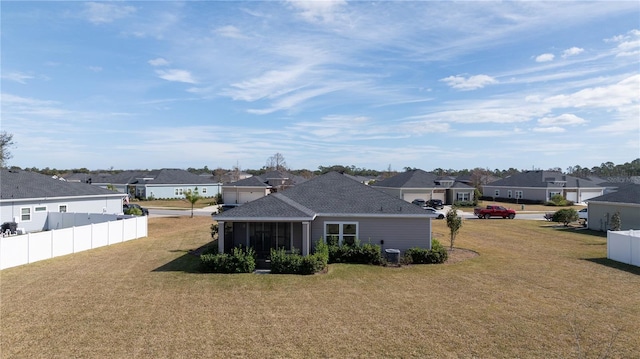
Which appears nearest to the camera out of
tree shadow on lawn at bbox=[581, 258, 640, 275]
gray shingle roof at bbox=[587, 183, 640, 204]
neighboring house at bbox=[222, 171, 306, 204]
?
tree shadow on lawn at bbox=[581, 258, 640, 275]

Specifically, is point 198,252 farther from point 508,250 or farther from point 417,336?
point 508,250

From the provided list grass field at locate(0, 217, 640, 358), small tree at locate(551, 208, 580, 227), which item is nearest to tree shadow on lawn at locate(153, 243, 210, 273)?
grass field at locate(0, 217, 640, 358)

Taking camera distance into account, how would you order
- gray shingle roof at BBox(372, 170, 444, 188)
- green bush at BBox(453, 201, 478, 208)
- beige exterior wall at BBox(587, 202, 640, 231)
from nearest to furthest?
beige exterior wall at BBox(587, 202, 640, 231) → green bush at BBox(453, 201, 478, 208) → gray shingle roof at BBox(372, 170, 444, 188)

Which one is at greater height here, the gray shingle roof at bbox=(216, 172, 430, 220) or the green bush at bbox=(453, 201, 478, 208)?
the gray shingle roof at bbox=(216, 172, 430, 220)

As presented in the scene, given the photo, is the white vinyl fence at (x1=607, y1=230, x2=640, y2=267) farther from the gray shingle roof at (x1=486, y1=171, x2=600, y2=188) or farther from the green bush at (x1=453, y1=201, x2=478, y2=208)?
the gray shingle roof at (x1=486, y1=171, x2=600, y2=188)

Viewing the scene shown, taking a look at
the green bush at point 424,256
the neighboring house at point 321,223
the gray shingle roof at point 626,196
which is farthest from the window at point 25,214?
the gray shingle roof at point 626,196

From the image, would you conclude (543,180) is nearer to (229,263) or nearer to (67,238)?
(229,263)
